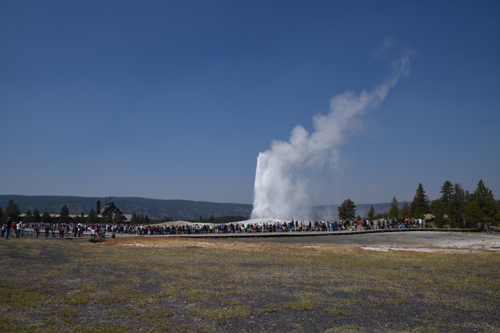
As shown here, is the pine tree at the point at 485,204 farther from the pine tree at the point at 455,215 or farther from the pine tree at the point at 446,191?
the pine tree at the point at 446,191

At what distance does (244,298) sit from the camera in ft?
33.6

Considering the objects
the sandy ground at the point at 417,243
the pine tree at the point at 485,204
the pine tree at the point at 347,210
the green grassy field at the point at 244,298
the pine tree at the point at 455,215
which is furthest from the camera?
the pine tree at the point at 347,210

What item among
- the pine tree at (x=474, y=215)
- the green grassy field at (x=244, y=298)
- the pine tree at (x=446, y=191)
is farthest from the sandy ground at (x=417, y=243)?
the pine tree at (x=446, y=191)

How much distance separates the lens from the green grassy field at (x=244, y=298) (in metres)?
7.72

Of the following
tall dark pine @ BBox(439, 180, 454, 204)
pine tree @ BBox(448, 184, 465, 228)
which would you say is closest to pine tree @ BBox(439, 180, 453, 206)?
tall dark pine @ BBox(439, 180, 454, 204)

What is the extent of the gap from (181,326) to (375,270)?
37.2ft

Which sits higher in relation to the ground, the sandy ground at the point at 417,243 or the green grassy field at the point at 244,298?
the green grassy field at the point at 244,298

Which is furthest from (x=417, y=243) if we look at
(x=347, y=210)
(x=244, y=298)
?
(x=347, y=210)

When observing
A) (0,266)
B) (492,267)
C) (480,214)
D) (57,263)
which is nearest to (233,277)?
(57,263)

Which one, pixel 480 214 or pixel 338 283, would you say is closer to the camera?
pixel 338 283

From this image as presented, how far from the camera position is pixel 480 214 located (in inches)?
2393

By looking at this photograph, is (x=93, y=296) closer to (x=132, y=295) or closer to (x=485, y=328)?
(x=132, y=295)

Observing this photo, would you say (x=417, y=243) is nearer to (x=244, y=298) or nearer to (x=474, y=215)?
(x=244, y=298)

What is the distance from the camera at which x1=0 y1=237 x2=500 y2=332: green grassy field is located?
772 cm
